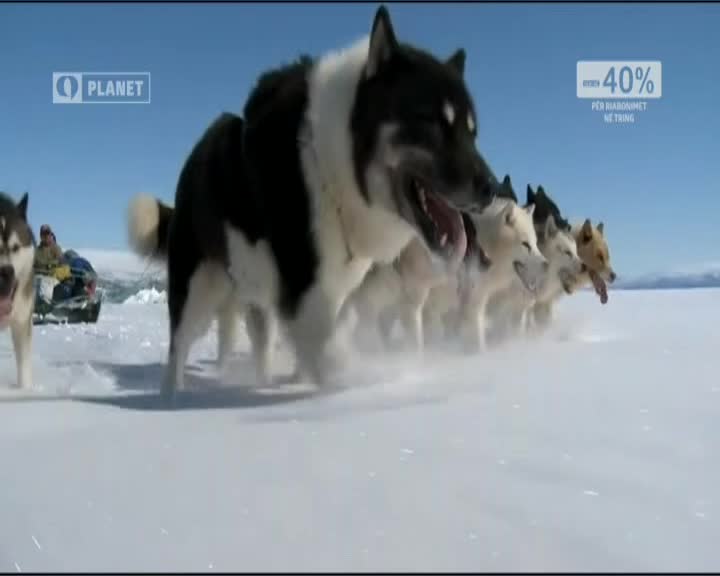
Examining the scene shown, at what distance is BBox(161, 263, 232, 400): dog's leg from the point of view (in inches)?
135

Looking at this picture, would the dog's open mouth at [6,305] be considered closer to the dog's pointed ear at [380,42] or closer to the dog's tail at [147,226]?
the dog's tail at [147,226]

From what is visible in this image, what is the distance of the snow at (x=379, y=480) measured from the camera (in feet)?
3.71

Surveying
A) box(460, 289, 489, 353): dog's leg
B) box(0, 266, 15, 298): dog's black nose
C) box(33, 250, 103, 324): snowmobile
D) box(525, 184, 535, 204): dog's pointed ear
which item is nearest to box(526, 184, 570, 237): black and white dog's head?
box(525, 184, 535, 204): dog's pointed ear

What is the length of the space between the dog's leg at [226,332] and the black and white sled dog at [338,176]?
3.61 ft

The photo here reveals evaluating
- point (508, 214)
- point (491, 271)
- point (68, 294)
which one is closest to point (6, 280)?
point (68, 294)

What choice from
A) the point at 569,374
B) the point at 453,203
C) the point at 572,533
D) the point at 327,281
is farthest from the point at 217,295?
the point at 572,533

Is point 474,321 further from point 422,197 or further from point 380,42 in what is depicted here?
point 380,42

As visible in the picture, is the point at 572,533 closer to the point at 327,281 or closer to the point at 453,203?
the point at 453,203

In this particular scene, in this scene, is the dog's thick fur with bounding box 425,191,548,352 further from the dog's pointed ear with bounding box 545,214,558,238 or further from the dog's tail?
the dog's tail

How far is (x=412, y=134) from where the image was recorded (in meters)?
2.65

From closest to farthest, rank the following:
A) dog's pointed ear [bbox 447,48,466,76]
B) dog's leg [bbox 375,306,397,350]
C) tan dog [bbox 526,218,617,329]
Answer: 1. dog's pointed ear [bbox 447,48,466,76]
2. dog's leg [bbox 375,306,397,350]
3. tan dog [bbox 526,218,617,329]

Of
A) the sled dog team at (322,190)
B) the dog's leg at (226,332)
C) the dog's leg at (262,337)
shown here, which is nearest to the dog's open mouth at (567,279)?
the dog's leg at (226,332)

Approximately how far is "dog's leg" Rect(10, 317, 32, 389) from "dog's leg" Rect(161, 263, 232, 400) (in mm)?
1064

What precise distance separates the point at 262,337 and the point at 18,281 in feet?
4.68
